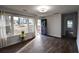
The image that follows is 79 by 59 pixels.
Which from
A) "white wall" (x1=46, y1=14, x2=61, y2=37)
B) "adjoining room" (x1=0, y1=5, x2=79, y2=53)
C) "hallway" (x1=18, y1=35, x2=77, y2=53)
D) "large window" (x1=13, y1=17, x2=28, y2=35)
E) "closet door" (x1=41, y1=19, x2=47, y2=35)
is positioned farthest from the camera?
"closet door" (x1=41, y1=19, x2=47, y2=35)

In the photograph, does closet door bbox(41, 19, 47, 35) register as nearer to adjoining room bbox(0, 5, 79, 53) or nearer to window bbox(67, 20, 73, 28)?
adjoining room bbox(0, 5, 79, 53)

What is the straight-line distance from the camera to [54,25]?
7.14 meters

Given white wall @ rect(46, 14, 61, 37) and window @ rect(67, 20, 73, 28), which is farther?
window @ rect(67, 20, 73, 28)

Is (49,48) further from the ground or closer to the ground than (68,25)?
closer to the ground

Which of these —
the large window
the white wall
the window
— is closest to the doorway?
the window

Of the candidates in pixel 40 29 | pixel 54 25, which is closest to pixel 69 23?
pixel 54 25

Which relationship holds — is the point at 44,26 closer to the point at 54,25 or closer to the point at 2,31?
the point at 54,25

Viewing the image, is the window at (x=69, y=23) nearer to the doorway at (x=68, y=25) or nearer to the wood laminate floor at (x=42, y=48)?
the doorway at (x=68, y=25)

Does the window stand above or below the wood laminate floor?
above

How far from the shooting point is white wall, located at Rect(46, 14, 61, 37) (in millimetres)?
6693

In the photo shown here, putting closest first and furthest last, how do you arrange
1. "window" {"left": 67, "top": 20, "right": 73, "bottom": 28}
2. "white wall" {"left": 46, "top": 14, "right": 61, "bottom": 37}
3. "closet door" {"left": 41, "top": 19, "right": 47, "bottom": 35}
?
"white wall" {"left": 46, "top": 14, "right": 61, "bottom": 37} < "window" {"left": 67, "top": 20, "right": 73, "bottom": 28} < "closet door" {"left": 41, "top": 19, "right": 47, "bottom": 35}
